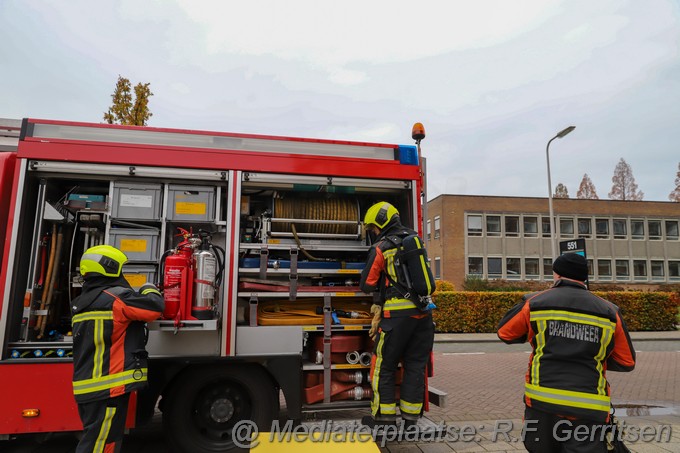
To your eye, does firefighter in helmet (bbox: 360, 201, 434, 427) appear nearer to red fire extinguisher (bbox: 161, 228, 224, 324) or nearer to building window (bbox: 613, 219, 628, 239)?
red fire extinguisher (bbox: 161, 228, 224, 324)

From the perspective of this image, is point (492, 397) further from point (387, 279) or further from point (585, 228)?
point (585, 228)

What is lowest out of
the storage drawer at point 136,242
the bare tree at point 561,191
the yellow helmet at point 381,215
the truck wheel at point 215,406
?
the truck wheel at point 215,406

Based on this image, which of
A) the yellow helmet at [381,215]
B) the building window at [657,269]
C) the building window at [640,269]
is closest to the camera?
the yellow helmet at [381,215]

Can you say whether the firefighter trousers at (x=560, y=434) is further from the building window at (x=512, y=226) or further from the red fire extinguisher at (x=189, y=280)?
the building window at (x=512, y=226)

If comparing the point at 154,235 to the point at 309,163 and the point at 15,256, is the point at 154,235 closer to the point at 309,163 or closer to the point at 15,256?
the point at 15,256

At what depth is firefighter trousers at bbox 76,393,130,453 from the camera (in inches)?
120

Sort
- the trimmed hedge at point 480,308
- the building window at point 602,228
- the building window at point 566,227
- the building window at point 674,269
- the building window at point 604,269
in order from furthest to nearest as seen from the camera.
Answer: the building window at point 674,269 → the building window at point 602,228 → the building window at point 604,269 → the building window at point 566,227 → the trimmed hedge at point 480,308

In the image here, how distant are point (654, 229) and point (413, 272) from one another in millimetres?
41120

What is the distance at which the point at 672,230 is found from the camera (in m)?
36.5

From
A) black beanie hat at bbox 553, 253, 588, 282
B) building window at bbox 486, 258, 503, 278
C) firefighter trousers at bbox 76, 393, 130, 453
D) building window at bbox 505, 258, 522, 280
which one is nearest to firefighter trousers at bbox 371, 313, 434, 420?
black beanie hat at bbox 553, 253, 588, 282

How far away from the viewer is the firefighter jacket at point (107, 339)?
309cm

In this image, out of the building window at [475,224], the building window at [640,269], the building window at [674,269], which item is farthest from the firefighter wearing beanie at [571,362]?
the building window at [674,269]

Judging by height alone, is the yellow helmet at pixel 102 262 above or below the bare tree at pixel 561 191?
below

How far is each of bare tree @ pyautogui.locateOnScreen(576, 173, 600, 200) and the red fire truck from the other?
193 feet
